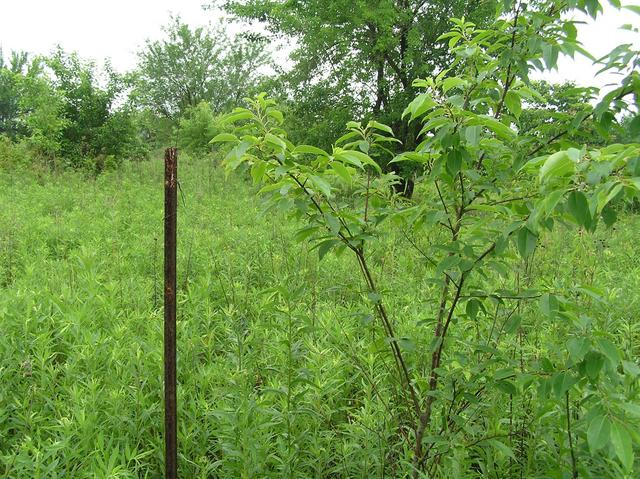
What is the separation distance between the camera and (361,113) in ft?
40.7

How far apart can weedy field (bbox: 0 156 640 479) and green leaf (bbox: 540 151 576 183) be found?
0.46 m

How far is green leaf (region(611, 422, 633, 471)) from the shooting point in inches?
40.9

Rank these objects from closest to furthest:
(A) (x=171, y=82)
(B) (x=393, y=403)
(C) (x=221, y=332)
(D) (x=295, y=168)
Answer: (D) (x=295, y=168), (B) (x=393, y=403), (C) (x=221, y=332), (A) (x=171, y=82)

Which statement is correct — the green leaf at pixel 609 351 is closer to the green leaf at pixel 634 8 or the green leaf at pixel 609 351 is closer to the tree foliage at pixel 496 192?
the tree foliage at pixel 496 192

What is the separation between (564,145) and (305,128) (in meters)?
11.8

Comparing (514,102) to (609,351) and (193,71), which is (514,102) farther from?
(193,71)

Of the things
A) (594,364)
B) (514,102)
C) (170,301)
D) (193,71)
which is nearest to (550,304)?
(594,364)

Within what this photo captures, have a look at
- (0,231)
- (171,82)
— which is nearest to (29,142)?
(0,231)

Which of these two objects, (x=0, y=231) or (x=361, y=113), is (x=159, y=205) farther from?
(x=361, y=113)

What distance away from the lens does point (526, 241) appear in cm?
129

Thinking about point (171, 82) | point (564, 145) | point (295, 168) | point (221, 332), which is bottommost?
point (221, 332)

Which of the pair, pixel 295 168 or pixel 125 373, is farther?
pixel 125 373

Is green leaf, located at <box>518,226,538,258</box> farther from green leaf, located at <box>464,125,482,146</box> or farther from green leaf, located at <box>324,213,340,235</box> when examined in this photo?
green leaf, located at <box>324,213,340,235</box>

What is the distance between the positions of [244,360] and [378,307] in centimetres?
113
